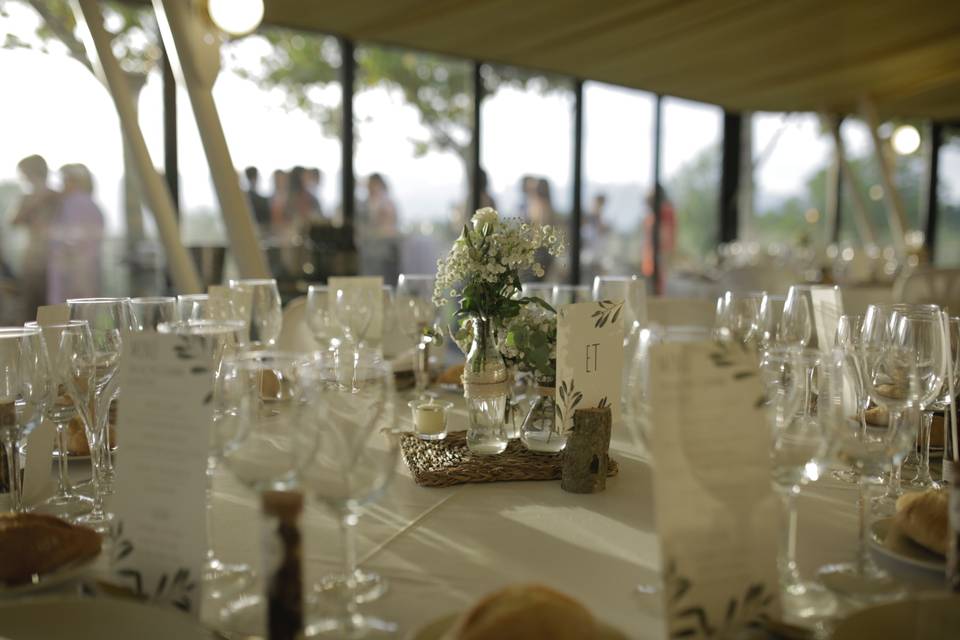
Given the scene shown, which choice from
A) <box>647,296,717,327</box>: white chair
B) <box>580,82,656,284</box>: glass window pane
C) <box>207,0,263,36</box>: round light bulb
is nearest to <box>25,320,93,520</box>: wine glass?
<box>647,296,717,327</box>: white chair

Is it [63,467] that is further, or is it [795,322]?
[795,322]

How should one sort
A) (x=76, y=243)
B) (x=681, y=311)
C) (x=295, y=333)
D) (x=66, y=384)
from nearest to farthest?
(x=66, y=384) → (x=295, y=333) → (x=681, y=311) → (x=76, y=243)

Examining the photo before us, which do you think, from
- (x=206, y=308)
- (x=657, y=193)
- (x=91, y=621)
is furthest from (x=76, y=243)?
(x=657, y=193)

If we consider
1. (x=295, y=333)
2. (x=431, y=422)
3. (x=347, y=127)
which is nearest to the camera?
(x=431, y=422)

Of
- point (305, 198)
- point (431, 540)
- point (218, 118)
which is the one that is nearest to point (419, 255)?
point (305, 198)

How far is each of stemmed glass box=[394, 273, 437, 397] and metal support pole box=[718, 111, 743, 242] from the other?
28.5 ft

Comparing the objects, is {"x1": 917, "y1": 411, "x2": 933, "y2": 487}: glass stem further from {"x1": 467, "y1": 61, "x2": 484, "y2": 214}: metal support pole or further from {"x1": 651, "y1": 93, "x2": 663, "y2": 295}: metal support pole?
{"x1": 651, "y1": 93, "x2": 663, "y2": 295}: metal support pole

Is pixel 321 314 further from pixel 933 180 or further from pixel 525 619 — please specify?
pixel 933 180

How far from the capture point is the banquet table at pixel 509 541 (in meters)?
0.88

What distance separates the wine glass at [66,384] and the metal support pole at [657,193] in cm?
793

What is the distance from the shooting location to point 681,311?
2842 millimetres

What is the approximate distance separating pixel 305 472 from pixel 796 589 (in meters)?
0.57

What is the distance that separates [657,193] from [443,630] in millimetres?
8557

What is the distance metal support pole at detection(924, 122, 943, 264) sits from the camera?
11242mm
